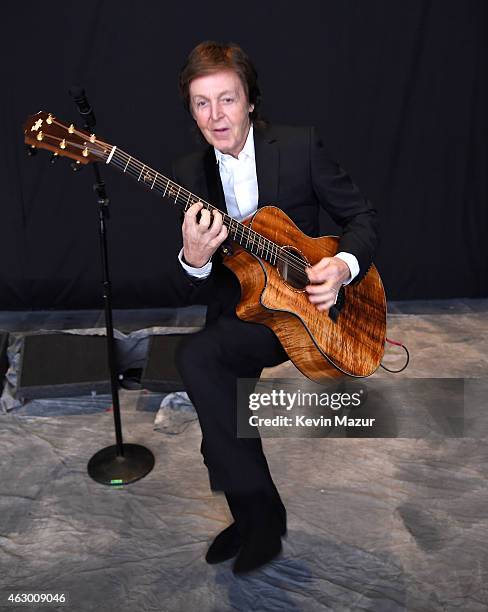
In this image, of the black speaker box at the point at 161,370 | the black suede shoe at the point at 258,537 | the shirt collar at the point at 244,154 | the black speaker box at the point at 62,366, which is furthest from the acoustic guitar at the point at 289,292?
the black speaker box at the point at 62,366

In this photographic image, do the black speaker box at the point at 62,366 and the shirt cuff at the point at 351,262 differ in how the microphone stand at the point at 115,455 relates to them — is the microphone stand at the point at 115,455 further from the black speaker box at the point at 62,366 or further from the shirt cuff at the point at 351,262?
the shirt cuff at the point at 351,262

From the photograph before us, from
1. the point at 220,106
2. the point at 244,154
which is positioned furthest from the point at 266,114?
the point at 220,106

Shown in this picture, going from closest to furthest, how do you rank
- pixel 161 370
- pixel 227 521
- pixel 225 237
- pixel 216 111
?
1. pixel 225 237
2. pixel 216 111
3. pixel 227 521
4. pixel 161 370

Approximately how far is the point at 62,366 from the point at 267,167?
1640 mm

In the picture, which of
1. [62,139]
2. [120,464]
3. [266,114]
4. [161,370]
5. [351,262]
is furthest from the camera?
[266,114]

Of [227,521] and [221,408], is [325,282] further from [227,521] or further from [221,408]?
[227,521]

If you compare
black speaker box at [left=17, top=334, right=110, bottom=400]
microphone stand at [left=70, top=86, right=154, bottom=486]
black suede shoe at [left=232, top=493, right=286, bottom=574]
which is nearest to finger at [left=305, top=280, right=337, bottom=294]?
black suede shoe at [left=232, top=493, right=286, bottom=574]

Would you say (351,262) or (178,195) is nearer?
(178,195)

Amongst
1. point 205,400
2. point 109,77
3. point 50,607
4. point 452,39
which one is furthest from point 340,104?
point 50,607

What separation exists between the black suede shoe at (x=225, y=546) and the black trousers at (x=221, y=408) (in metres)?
0.21

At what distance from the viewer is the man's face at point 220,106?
1.98 m

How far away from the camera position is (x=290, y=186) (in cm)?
223

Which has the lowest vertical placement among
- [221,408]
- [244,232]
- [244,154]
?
[221,408]

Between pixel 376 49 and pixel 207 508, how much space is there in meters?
3.20
